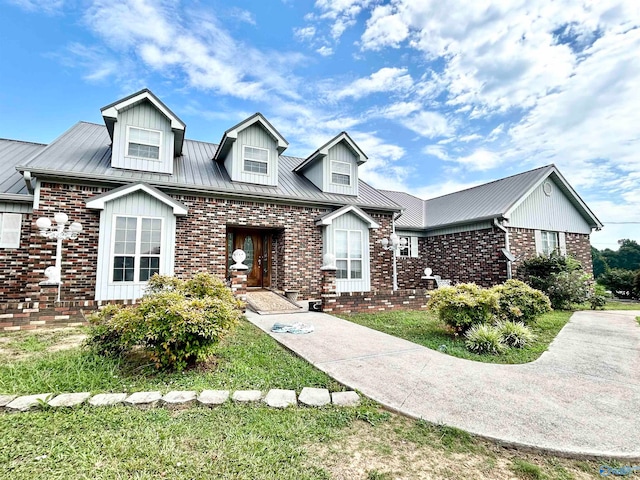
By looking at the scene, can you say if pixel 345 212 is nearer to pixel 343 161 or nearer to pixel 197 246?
pixel 343 161

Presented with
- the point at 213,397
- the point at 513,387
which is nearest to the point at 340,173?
the point at 513,387

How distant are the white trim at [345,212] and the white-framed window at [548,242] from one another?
8.57 m

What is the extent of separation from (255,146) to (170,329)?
31.2 feet

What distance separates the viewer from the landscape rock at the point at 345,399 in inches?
Result: 132

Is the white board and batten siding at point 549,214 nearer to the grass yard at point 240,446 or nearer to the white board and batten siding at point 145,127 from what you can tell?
the grass yard at point 240,446

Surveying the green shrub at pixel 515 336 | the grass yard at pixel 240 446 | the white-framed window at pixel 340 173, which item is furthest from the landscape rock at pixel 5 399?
the white-framed window at pixel 340 173

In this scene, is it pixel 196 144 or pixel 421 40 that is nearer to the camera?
pixel 421 40

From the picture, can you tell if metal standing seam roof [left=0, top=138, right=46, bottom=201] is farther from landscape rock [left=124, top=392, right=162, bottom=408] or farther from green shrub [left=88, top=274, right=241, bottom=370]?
landscape rock [left=124, top=392, right=162, bottom=408]

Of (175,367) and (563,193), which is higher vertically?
(563,193)

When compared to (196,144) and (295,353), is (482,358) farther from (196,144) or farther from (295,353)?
(196,144)

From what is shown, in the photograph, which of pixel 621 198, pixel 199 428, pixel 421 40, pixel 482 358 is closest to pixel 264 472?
pixel 199 428

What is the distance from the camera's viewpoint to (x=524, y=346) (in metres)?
6.06

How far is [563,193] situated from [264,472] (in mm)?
19060

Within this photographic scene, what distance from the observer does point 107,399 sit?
3297 mm
